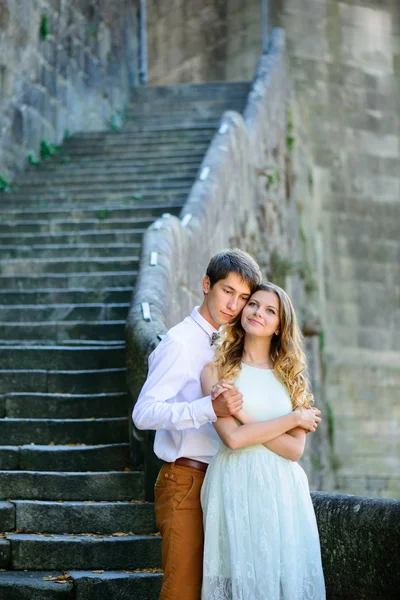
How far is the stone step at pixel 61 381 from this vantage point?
720cm

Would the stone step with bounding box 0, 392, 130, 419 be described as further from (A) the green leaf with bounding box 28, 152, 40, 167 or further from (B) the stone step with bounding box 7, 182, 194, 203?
(A) the green leaf with bounding box 28, 152, 40, 167

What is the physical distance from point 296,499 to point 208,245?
6.65 meters

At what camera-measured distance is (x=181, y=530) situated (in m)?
3.80

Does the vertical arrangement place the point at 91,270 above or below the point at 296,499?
above

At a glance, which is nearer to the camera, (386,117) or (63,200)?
(63,200)

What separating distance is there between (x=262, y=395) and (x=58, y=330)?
4518mm

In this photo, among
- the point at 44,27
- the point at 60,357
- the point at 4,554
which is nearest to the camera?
the point at 4,554

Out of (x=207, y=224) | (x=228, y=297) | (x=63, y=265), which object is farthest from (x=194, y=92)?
(x=228, y=297)

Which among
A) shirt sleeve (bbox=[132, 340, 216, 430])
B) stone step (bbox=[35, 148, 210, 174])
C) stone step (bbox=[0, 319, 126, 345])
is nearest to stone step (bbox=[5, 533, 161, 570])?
shirt sleeve (bbox=[132, 340, 216, 430])

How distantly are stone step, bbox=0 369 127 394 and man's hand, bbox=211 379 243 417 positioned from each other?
3.51 meters

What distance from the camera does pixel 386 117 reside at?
21312 mm

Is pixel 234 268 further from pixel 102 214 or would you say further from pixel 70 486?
pixel 102 214

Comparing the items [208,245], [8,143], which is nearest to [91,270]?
[208,245]

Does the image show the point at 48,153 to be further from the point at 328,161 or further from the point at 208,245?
the point at 328,161
